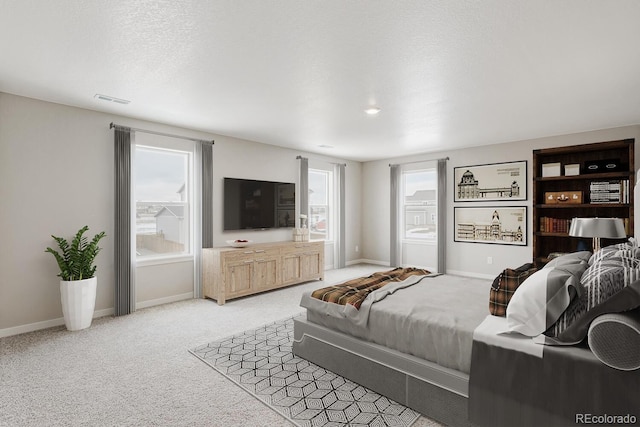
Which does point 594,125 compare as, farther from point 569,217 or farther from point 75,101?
point 75,101

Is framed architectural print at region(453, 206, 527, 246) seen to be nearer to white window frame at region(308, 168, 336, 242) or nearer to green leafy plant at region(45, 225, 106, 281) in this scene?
white window frame at region(308, 168, 336, 242)

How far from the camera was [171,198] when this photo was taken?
4922 millimetres

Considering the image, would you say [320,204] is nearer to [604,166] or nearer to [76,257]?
[76,257]

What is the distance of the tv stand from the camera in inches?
188

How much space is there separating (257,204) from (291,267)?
1243 millimetres

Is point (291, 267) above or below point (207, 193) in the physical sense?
below

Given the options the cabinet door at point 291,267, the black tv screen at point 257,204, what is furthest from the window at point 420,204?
the cabinet door at point 291,267

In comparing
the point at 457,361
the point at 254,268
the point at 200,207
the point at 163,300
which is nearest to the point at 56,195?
the point at 200,207

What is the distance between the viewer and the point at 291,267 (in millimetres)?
5699

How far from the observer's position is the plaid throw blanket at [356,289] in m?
2.68

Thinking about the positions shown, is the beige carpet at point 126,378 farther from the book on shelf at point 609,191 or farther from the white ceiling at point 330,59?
the book on shelf at point 609,191

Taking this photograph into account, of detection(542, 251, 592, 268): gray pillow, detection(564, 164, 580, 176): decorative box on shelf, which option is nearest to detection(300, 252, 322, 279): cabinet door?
detection(542, 251, 592, 268): gray pillow

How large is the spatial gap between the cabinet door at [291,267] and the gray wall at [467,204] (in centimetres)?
276

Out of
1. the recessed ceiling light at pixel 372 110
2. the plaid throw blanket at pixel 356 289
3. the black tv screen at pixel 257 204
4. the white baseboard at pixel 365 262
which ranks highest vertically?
the recessed ceiling light at pixel 372 110
